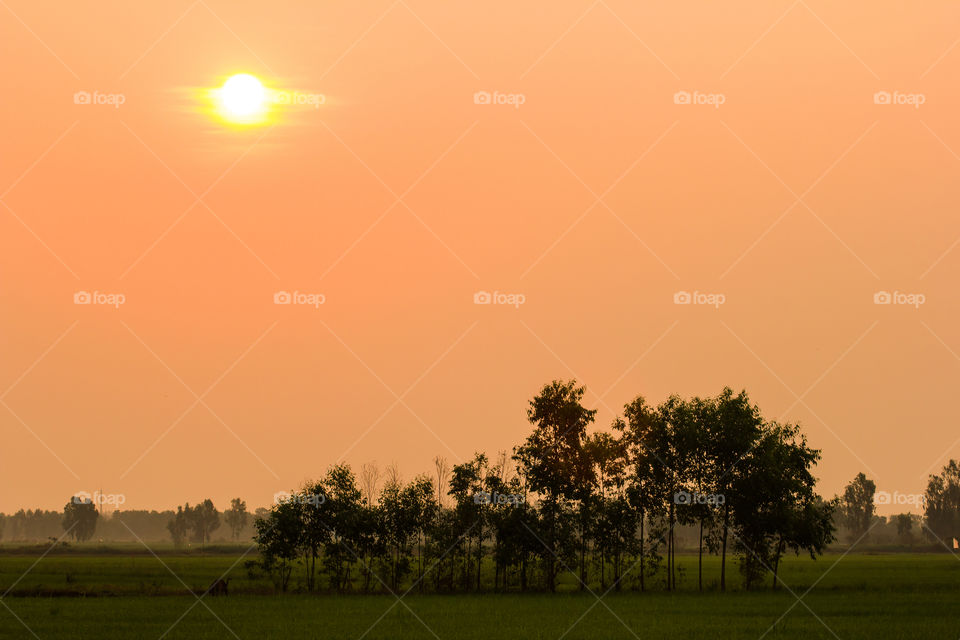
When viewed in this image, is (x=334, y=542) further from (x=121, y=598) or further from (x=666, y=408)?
(x=666, y=408)

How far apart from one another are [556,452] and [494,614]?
24.9m

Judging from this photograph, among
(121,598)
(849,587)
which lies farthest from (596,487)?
(121,598)

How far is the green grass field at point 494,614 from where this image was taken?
42.6m

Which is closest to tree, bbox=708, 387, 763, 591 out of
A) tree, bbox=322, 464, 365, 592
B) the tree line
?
the tree line

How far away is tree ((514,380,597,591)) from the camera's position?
243 feet

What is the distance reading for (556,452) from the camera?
246 feet

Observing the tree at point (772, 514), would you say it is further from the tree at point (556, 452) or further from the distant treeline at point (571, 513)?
the tree at point (556, 452)

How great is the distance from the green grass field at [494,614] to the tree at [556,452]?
7.26 metres

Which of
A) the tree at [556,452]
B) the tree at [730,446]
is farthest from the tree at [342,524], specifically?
the tree at [730,446]

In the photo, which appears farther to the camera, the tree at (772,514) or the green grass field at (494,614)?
the tree at (772,514)

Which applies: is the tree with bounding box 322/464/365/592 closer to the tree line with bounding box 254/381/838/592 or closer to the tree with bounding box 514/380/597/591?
the tree line with bounding box 254/381/838/592

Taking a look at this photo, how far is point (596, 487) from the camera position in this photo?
7581 centimetres

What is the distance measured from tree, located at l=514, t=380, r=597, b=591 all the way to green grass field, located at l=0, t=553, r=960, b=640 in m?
7.26

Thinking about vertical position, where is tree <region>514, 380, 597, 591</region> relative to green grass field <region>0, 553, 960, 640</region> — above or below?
above
